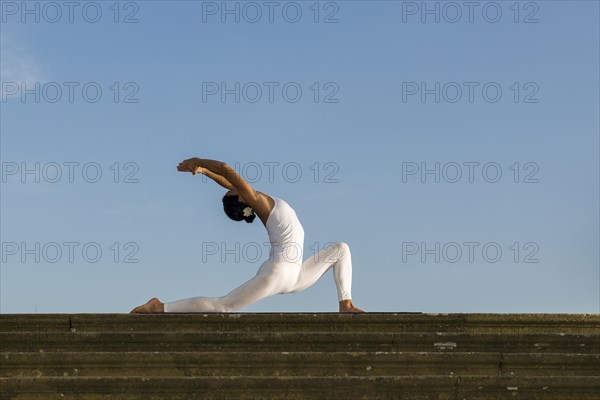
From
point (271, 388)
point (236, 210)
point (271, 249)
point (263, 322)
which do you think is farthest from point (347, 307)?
point (271, 388)

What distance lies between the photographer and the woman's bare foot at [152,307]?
8.63 m

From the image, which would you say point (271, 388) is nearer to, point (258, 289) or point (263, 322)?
point (263, 322)

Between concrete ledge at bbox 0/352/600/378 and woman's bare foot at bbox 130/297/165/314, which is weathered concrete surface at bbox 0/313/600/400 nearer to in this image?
concrete ledge at bbox 0/352/600/378

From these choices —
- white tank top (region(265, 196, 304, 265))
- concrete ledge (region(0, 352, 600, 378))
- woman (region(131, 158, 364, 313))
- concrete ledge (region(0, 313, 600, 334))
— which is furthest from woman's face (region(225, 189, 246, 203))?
concrete ledge (region(0, 352, 600, 378))

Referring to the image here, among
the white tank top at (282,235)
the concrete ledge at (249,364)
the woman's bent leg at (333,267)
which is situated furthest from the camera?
the woman's bent leg at (333,267)

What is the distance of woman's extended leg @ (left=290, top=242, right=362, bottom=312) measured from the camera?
9141 millimetres

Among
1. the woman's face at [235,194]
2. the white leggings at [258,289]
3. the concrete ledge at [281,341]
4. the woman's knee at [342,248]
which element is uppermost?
the woman's face at [235,194]

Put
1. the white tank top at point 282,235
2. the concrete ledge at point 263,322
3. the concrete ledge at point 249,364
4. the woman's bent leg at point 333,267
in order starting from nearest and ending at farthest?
the concrete ledge at point 249,364
the concrete ledge at point 263,322
the white tank top at point 282,235
the woman's bent leg at point 333,267

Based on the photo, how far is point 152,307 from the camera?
870cm

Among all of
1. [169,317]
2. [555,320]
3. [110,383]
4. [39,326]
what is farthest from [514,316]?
[39,326]

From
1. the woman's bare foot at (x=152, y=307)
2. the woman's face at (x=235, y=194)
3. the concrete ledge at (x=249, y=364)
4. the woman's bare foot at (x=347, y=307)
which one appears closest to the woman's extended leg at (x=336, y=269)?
the woman's bare foot at (x=347, y=307)

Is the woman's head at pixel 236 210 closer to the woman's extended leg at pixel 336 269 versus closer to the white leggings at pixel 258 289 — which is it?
the white leggings at pixel 258 289

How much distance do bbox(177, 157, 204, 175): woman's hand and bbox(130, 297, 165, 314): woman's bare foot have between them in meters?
1.30

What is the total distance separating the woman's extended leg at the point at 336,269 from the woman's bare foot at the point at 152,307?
52.2 inches
